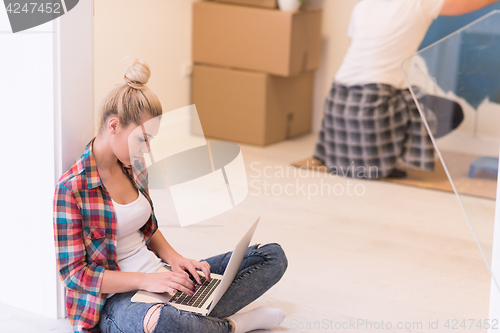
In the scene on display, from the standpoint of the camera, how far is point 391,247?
90.4 inches

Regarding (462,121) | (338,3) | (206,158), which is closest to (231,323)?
(462,121)

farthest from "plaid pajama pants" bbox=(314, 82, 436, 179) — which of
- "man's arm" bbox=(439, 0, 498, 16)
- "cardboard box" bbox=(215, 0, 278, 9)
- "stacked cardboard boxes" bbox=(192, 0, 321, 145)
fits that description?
"cardboard box" bbox=(215, 0, 278, 9)

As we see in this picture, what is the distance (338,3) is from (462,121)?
5.47 feet

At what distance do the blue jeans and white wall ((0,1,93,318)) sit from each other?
0.26 metres

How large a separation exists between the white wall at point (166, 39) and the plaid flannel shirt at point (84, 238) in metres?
1.68

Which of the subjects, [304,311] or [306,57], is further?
[306,57]

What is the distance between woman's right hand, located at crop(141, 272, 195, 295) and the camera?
1366 mm

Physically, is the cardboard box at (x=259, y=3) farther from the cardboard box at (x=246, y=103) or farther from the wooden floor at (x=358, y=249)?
the wooden floor at (x=358, y=249)

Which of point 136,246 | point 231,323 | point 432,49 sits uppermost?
point 432,49

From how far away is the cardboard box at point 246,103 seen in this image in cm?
378

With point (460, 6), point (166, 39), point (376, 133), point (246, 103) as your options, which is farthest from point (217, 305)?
point (166, 39)

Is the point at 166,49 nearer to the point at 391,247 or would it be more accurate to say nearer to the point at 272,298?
the point at 391,247

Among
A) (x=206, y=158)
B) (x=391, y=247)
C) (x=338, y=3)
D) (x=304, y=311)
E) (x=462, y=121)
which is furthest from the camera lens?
(x=338, y=3)

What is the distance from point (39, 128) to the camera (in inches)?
59.0
